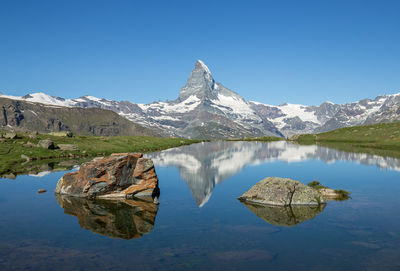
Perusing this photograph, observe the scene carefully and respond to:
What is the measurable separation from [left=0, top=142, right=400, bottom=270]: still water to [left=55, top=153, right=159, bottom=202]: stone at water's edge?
78.1 inches

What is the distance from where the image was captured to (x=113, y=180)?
40875mm

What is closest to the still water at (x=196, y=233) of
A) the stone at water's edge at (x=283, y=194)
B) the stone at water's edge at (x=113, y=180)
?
the stone at water's edge at (x=283, y=194)

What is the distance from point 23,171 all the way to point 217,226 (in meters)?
50.8

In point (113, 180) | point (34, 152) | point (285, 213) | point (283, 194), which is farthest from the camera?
point (34, 152)

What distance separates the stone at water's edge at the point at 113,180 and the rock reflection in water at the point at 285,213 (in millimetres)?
13783

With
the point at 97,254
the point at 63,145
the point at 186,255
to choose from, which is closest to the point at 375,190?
the point at 186,255

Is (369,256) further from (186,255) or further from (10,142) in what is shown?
(10,142)

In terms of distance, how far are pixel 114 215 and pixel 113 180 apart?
9.71 m

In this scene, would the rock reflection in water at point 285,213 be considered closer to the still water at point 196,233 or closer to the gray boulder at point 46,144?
the still water at point 196,233

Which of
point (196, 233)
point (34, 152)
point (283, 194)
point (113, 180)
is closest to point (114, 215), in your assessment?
point (113, 180)

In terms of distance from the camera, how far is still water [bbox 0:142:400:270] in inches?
809

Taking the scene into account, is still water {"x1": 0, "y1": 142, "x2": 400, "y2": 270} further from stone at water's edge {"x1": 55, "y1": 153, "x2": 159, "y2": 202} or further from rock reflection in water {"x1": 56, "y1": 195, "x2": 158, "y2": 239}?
stone at water's edge {"x1": 55, "y1": 153, "x2": 159, "y2": 202}

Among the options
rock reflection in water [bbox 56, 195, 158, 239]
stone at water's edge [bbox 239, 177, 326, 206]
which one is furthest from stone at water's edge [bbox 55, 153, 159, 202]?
stone at water's edge [bbox 239, 177, 326, 206]

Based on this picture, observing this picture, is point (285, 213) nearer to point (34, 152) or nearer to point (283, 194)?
point (283, 194)
